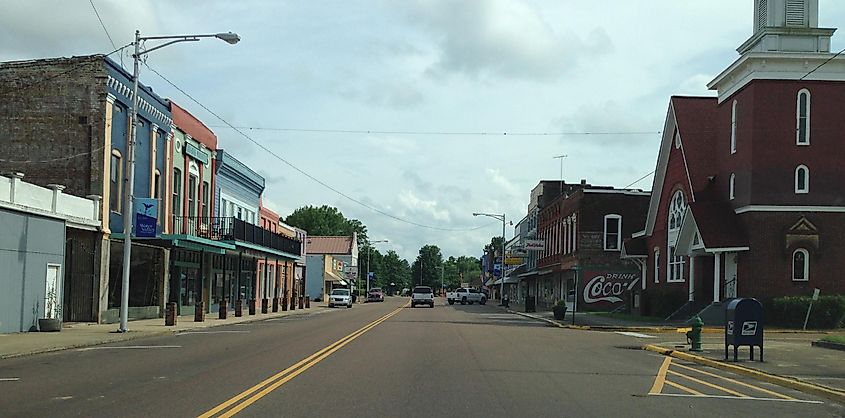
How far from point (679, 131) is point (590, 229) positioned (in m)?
16.8

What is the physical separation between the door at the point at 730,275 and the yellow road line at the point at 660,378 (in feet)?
58.6

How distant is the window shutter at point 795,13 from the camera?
120ft

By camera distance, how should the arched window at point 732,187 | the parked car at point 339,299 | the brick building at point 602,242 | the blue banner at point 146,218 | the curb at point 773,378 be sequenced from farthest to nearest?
1. the parked car at point 339,299
2. the brick building at point 602,242
3. the arched window at point 732,187
4. the blue banner at point 146,218
5. the curb at point 773,378

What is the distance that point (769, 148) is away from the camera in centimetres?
3588

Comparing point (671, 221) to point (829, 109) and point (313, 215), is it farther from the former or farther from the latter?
point (313, 215)

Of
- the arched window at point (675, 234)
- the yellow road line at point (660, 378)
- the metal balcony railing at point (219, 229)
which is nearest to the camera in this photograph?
the yellow road line at point (660, 378)

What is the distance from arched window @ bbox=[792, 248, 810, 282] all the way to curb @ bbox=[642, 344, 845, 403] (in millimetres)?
15792

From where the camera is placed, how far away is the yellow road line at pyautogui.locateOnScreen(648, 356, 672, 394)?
14369 mm

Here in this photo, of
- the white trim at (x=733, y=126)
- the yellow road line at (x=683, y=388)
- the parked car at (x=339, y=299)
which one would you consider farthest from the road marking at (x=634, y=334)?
the parked car at (x=339, y=299)

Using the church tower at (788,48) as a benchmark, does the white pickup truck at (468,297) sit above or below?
below

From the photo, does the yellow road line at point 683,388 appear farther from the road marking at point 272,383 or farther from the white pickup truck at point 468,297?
the white pickup truck at point 468,297

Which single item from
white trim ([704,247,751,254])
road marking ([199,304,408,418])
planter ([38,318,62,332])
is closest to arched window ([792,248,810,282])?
white trim ([704,247,751,254])

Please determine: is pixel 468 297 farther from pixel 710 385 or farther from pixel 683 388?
pixel 683 388

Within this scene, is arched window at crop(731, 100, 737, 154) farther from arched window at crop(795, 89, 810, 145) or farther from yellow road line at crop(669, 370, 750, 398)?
yellow road line at crop(669, 370, 750, 398)
